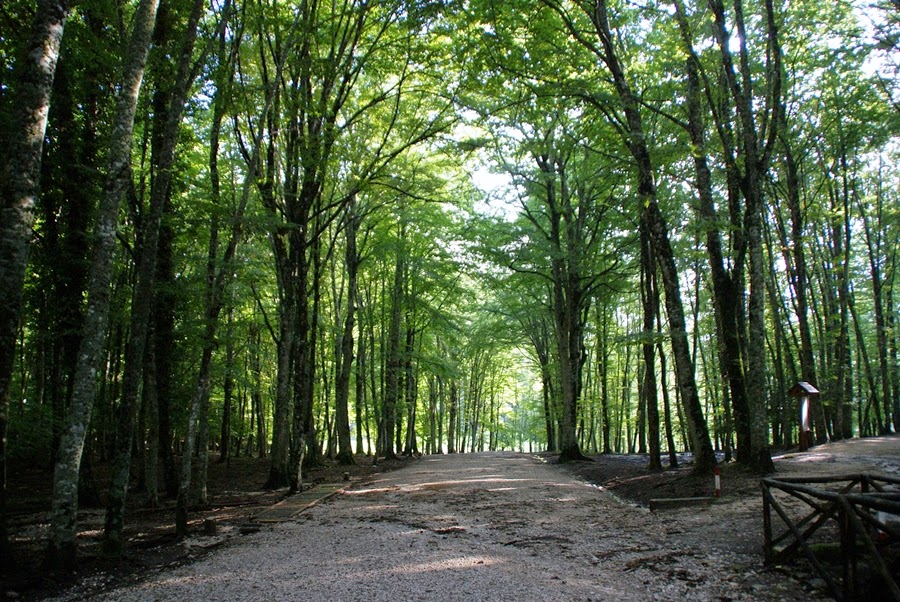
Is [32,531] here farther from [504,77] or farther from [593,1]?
[593,1]

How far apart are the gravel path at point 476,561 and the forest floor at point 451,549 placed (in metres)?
0.02

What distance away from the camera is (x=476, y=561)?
19.3 ft

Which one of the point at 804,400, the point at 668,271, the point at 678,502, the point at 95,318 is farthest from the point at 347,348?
the point at 804,400

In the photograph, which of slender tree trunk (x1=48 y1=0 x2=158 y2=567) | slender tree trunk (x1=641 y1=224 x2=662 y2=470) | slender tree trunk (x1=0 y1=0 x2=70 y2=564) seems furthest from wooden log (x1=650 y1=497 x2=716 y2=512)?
slender tree trunk (x1=0 y1=0 x2=70 y2=564)

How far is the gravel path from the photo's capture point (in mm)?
4855

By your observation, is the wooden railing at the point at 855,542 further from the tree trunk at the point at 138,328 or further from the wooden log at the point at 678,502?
the tree trunk at the point at 138,328

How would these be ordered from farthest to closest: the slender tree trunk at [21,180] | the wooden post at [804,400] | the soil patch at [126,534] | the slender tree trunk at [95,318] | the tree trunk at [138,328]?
the wooden post at [804,400] < the tree trunk at [138,328] < the slender tree trunk at [95,318] < the soil patch at [126,534] < the slender tree trunk at [21,180]

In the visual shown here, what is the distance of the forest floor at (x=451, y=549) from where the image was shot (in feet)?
16.2

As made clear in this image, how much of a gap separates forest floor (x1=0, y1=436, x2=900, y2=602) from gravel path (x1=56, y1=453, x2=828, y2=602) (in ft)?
0.08

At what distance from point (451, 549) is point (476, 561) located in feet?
2.32

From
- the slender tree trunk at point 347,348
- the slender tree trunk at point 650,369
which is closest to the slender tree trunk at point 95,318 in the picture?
the slender tree trunk at point 650,369

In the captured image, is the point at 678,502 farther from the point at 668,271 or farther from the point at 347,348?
the point at 347,348

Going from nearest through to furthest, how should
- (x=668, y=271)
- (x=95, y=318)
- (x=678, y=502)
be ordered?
(x=95, y=318) < (x=678, y=502) < (x=668, y=271)

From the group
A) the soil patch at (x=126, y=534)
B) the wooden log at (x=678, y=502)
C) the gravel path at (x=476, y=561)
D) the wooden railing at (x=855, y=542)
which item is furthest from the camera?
the wooden log at (x=678, y=502)
